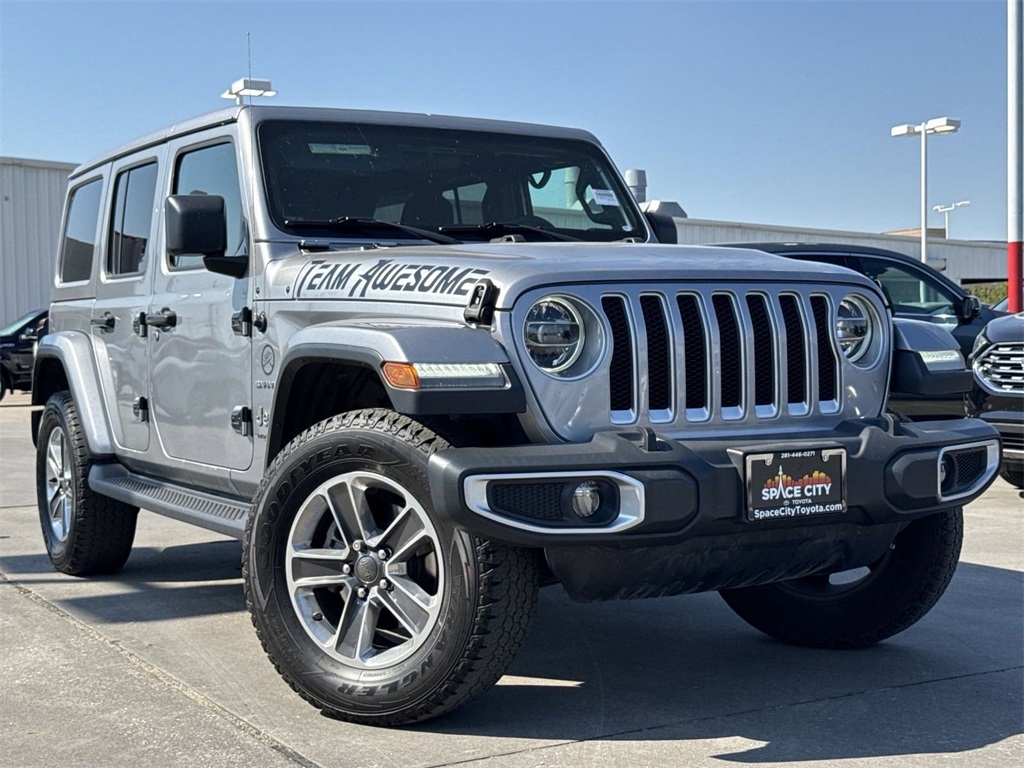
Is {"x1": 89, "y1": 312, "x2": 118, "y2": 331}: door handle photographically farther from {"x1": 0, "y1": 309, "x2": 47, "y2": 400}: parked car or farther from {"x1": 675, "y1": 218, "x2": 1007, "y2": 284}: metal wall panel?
{"x1": 675, "y1": 218, "x2": 1007, "y2": 284}: metal wall panel

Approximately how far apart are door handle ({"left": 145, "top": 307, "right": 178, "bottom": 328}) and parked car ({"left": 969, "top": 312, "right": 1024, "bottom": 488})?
480 centimetres

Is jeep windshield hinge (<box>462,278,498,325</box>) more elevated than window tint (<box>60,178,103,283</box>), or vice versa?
window tint (<box>60,178,103,283</box>)

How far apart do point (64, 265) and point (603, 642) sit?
12.0 ft

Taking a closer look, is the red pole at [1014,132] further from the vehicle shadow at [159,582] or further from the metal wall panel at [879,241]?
the metal wall panel at [879,241]

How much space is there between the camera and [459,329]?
12.3 feet

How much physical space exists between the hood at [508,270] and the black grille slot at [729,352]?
8cm

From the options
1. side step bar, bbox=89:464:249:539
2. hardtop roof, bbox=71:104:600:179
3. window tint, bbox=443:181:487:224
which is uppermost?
hardtop roof, bbox=71:104:600:179

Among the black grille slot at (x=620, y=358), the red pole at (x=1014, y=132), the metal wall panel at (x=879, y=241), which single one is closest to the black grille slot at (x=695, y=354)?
the black grille slot at (x=620, y=358)

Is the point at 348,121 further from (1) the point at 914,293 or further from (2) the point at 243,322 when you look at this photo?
(1) the point at 914,293

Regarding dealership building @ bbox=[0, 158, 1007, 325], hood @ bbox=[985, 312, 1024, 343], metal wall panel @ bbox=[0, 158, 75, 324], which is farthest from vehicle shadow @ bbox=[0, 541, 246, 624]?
metal wall panel @ bbox=[0, 158, 75, 324]

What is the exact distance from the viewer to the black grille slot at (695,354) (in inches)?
155

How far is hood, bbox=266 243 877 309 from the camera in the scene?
3.84 meters

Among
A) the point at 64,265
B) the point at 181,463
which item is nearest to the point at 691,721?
the point at 181,463

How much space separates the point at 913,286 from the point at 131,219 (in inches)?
257
